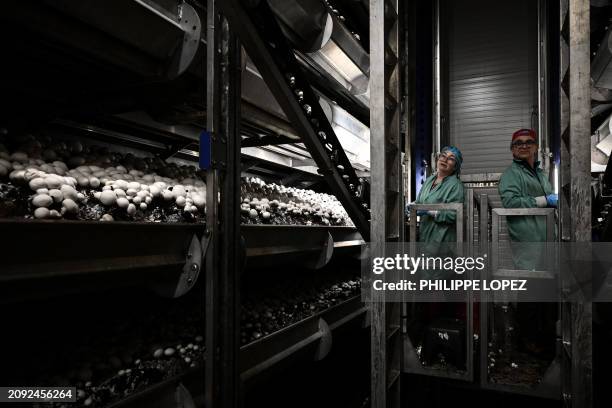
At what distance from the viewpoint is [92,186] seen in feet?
5.64

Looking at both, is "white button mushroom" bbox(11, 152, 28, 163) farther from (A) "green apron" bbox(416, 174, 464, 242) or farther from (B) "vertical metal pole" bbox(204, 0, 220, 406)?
(A) "green apron" bbox(416, 174, 464, 242)

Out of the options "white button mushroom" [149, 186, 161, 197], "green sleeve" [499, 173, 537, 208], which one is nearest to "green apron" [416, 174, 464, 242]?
"green sleeve" [499, 173, 537, 208]

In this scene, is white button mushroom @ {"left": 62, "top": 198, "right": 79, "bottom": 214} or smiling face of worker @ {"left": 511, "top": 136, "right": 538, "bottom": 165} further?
smiling face of worker @ {"left": 511, "top": 136, "right": 538, "bottom": 165}

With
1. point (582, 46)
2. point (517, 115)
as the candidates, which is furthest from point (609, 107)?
point (582, 46)

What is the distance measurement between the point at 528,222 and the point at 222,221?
216 cm

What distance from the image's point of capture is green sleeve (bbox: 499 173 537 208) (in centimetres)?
297

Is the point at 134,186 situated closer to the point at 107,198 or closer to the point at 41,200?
the point at 107,198

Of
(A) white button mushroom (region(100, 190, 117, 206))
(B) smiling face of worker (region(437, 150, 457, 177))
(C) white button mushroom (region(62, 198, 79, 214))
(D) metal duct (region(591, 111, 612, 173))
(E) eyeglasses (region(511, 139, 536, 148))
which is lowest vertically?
(C) white button mushroom (region(62, 198, 79, 214))

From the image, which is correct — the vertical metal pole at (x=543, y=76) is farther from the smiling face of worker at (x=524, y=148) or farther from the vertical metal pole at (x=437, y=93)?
the smiling face of worker at (x=524, y=148)

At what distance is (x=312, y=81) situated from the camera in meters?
4.01

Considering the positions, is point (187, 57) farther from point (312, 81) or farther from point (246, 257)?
point (312, 81)

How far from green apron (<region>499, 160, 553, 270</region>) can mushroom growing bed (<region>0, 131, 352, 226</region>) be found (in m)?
1.75

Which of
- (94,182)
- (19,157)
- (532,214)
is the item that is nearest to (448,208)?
(532,214)

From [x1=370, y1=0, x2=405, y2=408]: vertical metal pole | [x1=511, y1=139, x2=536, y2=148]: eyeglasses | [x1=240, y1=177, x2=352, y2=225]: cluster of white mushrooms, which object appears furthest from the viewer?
[x1=511, y1=139, x2=536, y2=148]: eyeglasses
